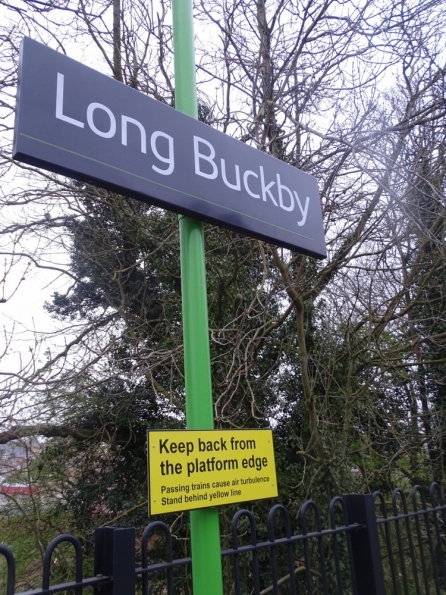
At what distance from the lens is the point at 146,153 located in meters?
1.58

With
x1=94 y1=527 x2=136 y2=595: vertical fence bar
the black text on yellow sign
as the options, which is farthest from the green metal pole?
x1=94 y1=527 x2=136 y2=595: vertical fence bar

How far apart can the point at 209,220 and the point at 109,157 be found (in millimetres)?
415

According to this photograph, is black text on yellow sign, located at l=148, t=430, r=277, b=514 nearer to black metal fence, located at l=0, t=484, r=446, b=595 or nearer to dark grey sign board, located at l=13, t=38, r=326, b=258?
black metal fence, located at l=0, t=484, r=446, b=595

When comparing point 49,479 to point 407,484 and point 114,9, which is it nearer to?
point 407,484

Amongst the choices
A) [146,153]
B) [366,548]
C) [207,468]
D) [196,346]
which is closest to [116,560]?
[207,468]

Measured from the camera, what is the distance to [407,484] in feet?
24.5

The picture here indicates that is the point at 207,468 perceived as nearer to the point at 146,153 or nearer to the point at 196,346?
the point at 196,346

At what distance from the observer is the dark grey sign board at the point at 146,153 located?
1.35 meters

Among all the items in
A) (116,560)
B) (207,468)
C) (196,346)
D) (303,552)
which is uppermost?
(196,346)

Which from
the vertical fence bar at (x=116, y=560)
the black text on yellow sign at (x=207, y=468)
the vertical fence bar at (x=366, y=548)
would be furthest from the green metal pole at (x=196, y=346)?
the vertical fence bar at (x=366, y=548)

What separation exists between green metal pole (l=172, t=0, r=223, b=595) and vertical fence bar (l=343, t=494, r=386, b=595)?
106cm

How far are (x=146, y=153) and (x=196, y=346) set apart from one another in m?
0.66

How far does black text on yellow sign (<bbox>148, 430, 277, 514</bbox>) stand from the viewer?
129 cm

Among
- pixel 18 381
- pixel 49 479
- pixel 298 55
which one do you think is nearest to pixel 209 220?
pixel 18 381
